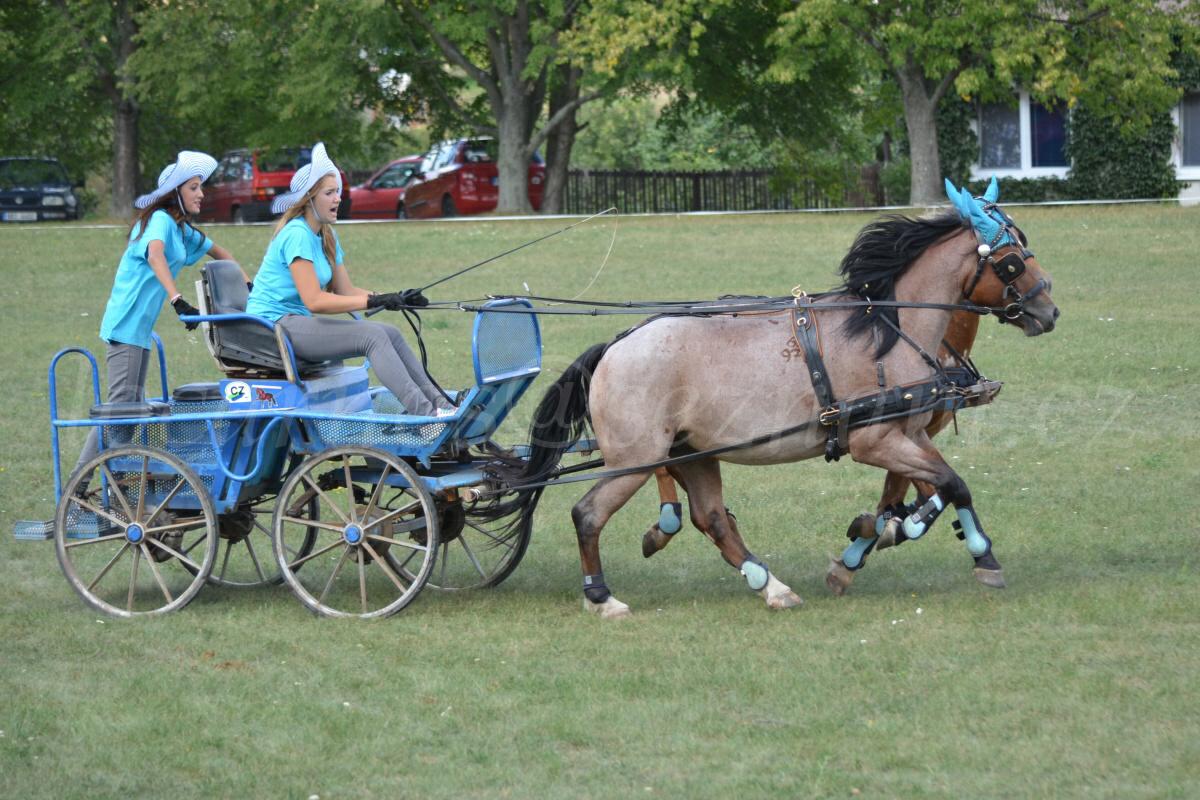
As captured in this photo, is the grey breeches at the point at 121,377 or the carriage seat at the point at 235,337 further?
the grey breeches at the point at 121,377

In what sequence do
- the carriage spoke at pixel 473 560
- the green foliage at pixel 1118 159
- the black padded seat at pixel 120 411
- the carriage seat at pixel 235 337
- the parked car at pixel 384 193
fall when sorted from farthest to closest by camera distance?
1. the parked car at pixel 384 193
2. the green foliage at pixel 1118 159
3. the carriage spoke at pixel 473 560
4. the black padded seat at pixel 120 411
5. the carriage seat at pixel 235 337

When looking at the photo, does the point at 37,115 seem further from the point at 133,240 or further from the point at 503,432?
the point at 133,240

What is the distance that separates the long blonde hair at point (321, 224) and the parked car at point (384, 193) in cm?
2572

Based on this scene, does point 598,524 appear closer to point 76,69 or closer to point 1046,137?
point 1046,137

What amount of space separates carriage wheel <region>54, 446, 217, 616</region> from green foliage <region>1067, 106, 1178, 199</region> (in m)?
27.2

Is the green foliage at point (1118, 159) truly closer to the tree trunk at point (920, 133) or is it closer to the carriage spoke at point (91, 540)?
the tree trunk at point (920, 133)

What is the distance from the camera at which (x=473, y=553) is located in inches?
339

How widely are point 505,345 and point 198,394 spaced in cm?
160

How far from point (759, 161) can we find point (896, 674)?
35.7 meters

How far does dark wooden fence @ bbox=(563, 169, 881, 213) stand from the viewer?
35.5m

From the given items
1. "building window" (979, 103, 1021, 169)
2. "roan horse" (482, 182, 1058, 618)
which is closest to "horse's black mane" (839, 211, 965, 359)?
"roan horse" (482, 182, 1058, 618)

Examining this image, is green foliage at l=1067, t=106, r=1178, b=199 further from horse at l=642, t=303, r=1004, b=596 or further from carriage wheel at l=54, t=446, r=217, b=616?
carriage wheel at l=54, t=446, r=217, b=616

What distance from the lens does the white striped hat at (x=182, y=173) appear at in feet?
25.4

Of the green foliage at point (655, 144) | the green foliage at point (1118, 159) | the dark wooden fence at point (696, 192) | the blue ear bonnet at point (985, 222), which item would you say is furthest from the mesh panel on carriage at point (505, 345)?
the green foliage at point (655, 144)
